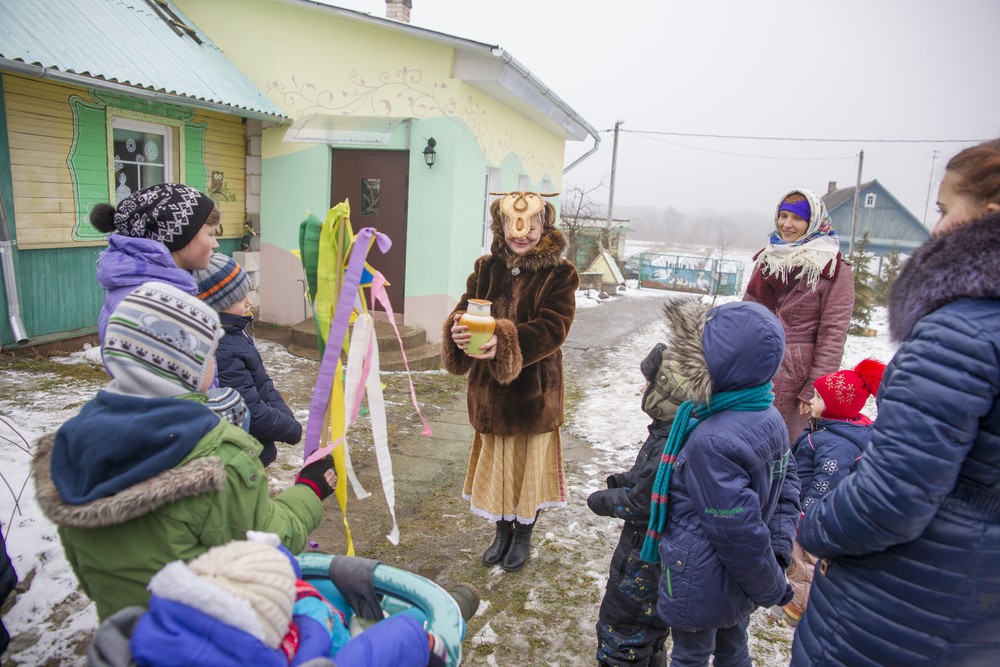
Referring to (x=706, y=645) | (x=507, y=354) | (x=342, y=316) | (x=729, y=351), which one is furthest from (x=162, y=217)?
(x=706, y=645)

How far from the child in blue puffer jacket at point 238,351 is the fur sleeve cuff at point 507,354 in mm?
975

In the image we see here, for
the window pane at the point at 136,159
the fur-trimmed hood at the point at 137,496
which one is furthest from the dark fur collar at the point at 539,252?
the window pane at the point at 136,159

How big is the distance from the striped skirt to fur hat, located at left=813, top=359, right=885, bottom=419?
1305mm

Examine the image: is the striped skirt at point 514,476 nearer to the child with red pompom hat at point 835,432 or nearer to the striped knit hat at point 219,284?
the child with red pompom hat at point 835,432

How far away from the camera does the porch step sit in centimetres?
713

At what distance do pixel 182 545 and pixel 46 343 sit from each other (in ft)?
19.7

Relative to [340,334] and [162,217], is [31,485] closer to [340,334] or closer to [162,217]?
[162,217]

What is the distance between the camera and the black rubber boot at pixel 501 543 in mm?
3244

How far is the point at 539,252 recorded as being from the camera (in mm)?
3082

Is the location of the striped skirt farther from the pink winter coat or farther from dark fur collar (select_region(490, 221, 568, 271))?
the pink winter coat

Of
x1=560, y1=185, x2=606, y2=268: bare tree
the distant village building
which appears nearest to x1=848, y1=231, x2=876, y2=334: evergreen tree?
x1=560, y1=185, x2=606, y2=268: bare tree

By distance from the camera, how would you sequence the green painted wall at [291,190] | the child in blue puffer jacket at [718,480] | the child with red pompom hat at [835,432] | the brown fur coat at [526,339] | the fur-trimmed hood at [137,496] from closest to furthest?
the fur-trimmed hood at [137,496], the child in blue puffer jacket at [718,480], the child with red pompom hat at [835,432], the brown fur coat at [526,339], the green painted wall at [291,190]

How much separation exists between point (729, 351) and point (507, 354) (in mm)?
1237

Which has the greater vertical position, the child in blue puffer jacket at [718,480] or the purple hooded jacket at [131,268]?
the purple hooded jacket at [131,268]
